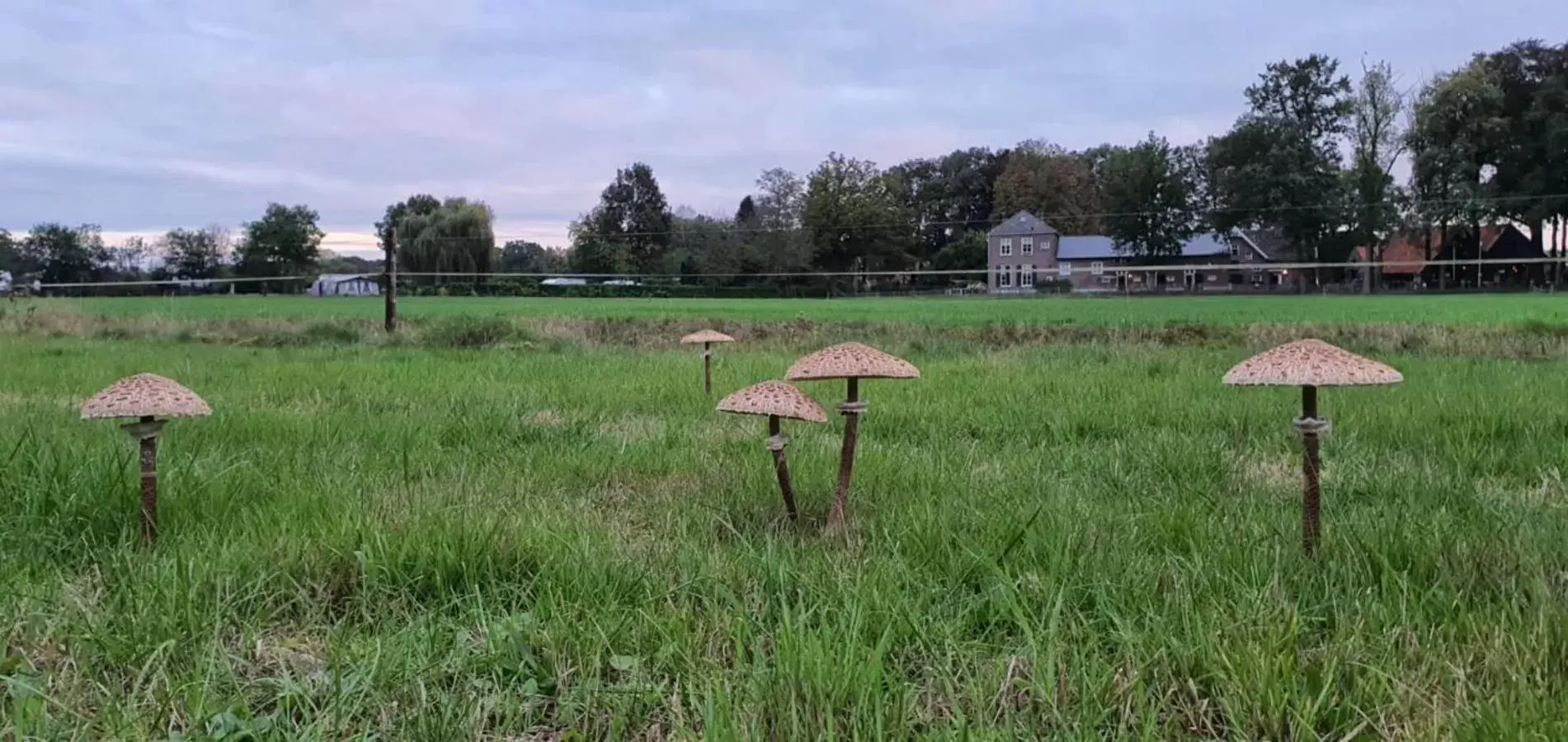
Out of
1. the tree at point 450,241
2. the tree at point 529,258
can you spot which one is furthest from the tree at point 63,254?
the tree at point 529,258

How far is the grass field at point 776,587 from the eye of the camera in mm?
1823

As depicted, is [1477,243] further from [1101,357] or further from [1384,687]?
[1384,687]

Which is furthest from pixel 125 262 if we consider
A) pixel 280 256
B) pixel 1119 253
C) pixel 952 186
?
pixel 952 186

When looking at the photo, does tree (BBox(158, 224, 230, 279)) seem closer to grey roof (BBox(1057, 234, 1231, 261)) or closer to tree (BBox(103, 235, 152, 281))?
tree (BBox(103, 235, 152, 281))

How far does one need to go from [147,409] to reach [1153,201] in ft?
226

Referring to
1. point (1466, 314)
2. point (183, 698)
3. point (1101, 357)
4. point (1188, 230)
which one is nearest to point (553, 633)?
point (183, 698)

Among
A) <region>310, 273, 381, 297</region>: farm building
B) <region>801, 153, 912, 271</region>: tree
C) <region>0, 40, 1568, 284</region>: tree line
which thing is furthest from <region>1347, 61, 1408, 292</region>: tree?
<region>310, 273, 381, 297</region>: farm building

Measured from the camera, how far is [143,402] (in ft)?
9.04

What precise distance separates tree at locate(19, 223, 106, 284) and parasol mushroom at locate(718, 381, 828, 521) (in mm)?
36051

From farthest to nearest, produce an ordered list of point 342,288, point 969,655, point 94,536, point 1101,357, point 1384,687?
1. point 342,288
2. point 1101,357
3. point 94,536
4. point 969,655
5. point 1384,687

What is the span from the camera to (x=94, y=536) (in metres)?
2.99

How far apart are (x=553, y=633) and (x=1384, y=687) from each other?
1850 millimetres

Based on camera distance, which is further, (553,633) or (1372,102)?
(1372,102)

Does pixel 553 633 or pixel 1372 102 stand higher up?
pixel 1372 102
